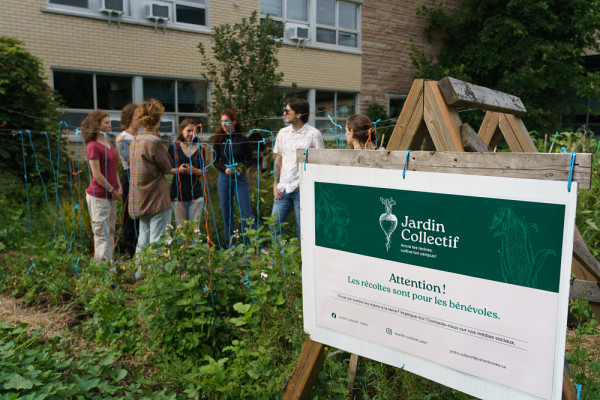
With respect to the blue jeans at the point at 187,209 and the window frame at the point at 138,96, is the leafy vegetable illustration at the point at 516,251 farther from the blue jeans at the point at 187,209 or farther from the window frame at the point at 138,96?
the window frame at the point at 138,96

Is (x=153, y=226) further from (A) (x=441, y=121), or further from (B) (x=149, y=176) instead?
(A) (x=441, y=121)

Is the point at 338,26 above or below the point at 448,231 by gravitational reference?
above

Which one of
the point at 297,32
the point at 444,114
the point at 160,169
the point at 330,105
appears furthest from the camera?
the point at 330,105

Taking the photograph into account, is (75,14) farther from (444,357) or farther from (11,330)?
(444,357)

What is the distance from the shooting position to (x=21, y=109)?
8578 millimetres

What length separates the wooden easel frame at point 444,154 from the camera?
5.26 ft

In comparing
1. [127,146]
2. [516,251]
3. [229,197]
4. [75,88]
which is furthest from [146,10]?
[516,251]

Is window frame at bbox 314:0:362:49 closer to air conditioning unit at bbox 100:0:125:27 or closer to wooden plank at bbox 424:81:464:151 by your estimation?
air conditioning unit at bbox 100:0:125:27

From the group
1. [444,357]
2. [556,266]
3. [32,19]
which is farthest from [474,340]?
[32,19]

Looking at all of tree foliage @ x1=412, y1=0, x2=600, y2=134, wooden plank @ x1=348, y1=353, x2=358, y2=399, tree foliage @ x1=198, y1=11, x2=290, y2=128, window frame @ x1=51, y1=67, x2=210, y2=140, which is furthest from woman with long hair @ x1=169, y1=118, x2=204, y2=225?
tree foliage @ x1=412, y1=0, x2=600, y2=134

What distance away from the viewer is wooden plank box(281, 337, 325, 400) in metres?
2.26

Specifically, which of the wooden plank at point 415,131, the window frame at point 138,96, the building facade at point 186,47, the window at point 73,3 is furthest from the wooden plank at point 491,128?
the window at point 73,3

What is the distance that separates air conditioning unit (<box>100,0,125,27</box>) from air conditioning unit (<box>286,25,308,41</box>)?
4.93 m

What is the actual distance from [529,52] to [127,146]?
14.1 metres
